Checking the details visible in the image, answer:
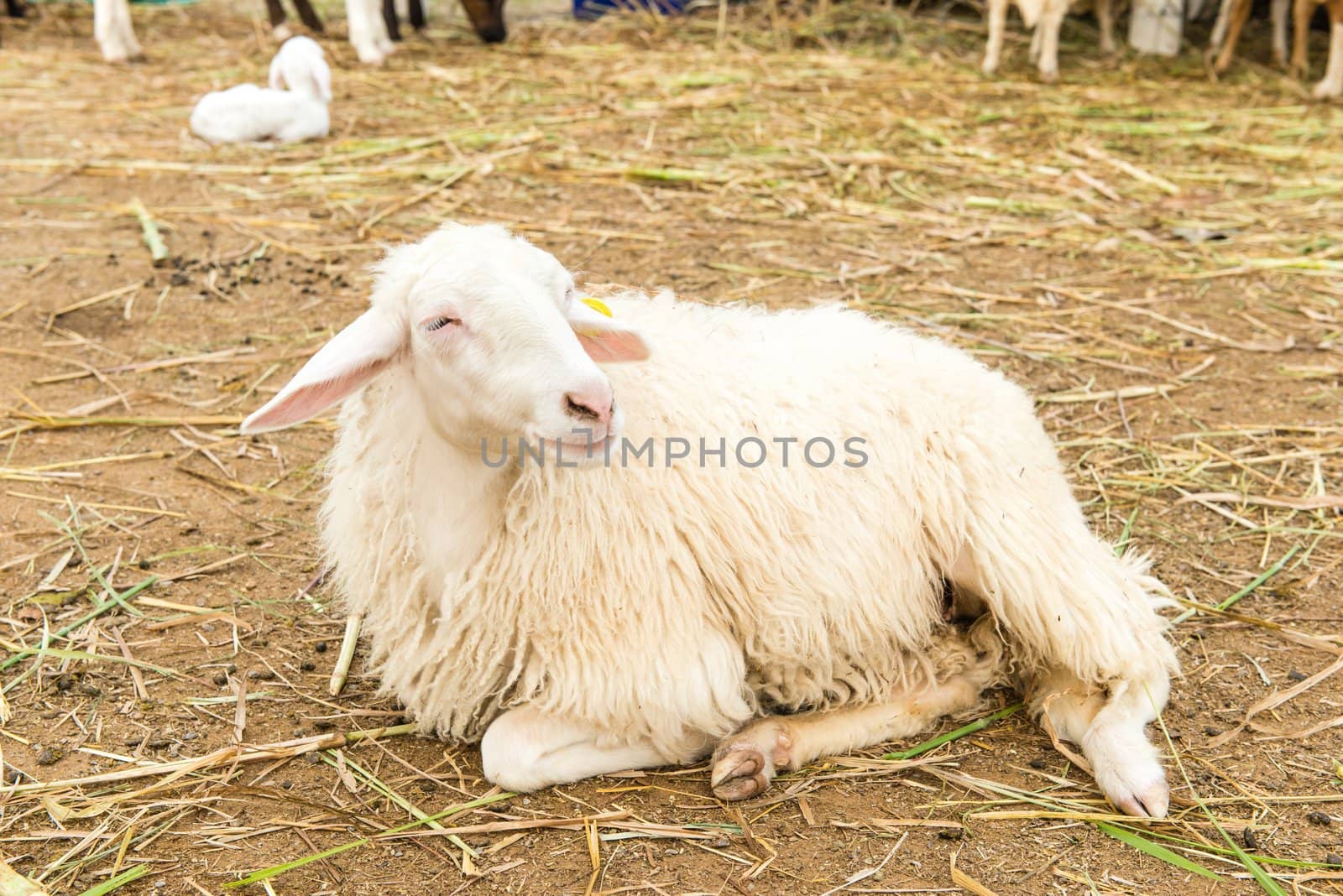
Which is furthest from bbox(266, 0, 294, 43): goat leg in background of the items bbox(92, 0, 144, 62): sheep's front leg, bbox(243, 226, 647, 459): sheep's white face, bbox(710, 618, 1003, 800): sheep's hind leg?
bbox(710, 618, 1003, 800): sheep's hind leg

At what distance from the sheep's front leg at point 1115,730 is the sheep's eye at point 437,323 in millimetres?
1459

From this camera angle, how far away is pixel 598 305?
8.04ft

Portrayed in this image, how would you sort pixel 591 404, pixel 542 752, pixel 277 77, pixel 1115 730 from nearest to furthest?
pixel 591 404 < pixel 542 752 < pixel 1115 730 < pixel 277 77

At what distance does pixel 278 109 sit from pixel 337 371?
14.9 feet

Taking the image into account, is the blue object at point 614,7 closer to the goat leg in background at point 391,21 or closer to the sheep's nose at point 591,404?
the goat leg in background at point 391,21

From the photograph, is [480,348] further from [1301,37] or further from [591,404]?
[1301,37]

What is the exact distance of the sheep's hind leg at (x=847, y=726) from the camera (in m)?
2.33

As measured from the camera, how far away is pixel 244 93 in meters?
6.31

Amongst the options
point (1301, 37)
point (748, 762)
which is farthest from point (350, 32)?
point (748, 762)

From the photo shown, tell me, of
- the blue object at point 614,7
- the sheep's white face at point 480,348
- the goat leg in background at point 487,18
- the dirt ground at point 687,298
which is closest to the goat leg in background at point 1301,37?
the dirt ground at point 687,298

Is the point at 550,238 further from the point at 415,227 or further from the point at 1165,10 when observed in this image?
the point at 1165,10

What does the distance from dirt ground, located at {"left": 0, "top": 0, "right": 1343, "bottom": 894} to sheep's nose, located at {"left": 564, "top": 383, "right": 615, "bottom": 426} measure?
29.6 inches

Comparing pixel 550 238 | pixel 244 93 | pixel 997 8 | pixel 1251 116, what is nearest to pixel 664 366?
pixel 550 238

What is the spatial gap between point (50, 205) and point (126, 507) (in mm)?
2811
